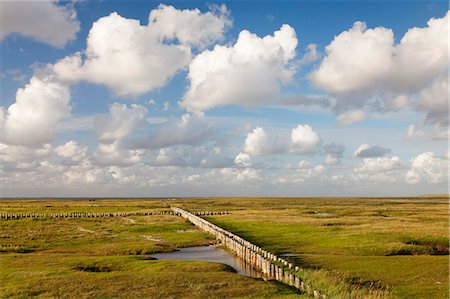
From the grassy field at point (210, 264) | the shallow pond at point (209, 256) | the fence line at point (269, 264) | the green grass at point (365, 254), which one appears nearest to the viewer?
the grassy field at point (210, 264)

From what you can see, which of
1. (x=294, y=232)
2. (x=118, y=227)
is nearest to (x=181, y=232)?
(x=118, y=227)

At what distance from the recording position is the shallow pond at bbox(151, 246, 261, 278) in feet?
117

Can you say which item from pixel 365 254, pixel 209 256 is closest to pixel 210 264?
pixel 209 256

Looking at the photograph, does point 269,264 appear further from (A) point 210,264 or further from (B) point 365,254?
(B) point 365,254

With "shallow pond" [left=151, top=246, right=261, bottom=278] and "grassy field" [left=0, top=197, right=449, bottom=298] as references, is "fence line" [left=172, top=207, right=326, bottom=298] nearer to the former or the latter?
"shallow pond" [left=151, top=246, right=261, bottom=278]

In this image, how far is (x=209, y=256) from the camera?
138 ft

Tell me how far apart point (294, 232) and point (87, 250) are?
86.0ft

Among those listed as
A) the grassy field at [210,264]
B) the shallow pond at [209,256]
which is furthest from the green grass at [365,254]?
the shallow pond at [209,256]

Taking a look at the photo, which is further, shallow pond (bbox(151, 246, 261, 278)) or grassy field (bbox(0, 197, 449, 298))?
shallow pond (bbox(151, 246, 261, 278))

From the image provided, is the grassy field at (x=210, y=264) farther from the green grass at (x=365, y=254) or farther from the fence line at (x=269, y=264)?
the fence line at (x=269, y=264)

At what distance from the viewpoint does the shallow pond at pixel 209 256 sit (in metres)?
35.8

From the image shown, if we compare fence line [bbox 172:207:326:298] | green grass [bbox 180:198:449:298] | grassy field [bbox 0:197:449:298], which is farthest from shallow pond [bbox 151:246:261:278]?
green grass [bbox 180:198:449:298]

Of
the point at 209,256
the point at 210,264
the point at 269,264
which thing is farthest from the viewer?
the point at 209,256

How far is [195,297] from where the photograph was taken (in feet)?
78.8
